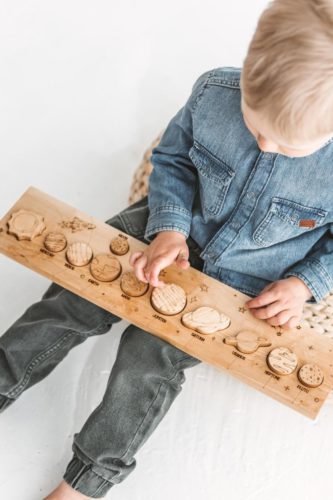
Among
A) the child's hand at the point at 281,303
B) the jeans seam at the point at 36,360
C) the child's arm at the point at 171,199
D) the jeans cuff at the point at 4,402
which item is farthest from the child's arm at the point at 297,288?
the jeans cuff at the point at 4,402

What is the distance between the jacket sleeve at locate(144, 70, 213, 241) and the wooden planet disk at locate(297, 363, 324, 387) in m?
0.21

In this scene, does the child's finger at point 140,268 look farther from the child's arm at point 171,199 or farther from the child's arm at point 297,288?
the child's arm at point 297,288

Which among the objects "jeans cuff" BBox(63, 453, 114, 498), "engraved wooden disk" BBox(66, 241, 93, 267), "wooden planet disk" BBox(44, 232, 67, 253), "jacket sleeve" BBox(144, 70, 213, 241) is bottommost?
"jeans cuff" BBox(63, 453, 114, 498)

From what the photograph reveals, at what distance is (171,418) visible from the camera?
39.9 inches

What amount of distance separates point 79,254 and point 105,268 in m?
0.04

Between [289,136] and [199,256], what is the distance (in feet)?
1.04

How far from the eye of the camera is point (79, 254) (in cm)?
84

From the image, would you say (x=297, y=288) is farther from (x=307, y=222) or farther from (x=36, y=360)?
(x=36, y=360)

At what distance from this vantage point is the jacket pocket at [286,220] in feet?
2.65

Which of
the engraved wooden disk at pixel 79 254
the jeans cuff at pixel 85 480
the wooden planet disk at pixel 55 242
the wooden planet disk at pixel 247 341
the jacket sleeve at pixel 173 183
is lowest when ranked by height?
the jeans cuff at pixel 85 480

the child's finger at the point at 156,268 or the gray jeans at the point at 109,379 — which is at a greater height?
the child's finger at the point at 156,268

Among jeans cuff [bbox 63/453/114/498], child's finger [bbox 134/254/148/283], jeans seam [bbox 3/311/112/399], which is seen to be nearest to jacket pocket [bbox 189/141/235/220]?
child's finger [bbox 134/254/148/283]

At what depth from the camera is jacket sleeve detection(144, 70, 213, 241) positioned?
0.86 m

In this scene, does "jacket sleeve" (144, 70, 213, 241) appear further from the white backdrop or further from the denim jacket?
the white backdrop
